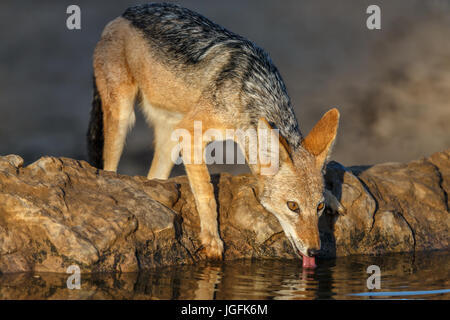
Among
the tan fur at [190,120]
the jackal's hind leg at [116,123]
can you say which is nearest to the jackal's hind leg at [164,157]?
the tan fur at [190,120]

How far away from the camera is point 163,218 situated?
560 cm

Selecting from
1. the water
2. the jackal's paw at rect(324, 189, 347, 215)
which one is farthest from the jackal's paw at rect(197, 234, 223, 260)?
the jackal's paw at rect(324, 189, 347, 215)

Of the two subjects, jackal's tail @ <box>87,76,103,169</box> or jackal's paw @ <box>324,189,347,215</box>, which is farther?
jackal's tail @ <box>87,76,103,169</box>

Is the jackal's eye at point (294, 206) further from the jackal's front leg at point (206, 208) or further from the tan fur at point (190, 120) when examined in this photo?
the jackal's front leg at point (206, 208)

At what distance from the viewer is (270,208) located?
5852 millimetres

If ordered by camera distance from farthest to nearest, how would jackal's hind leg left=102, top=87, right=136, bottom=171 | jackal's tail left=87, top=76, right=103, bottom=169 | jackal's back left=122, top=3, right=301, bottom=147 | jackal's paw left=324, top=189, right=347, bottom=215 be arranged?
jackal's tail left=87, top=76, right=103, bottom=169, jackal's hind leg left=102, top=87, right=136, bottom=171, jackal's paw left=324, top=189, right=347, bottom=215, jackal's back left=122, top=3, right=301, bottom=147

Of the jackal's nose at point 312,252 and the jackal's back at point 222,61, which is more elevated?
the jackal's back at point 222,61

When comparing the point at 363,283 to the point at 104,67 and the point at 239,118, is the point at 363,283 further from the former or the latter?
the point at 104,67

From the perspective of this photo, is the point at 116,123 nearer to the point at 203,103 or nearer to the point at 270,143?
the point at 203,103

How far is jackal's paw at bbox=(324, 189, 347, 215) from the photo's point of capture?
254 inches

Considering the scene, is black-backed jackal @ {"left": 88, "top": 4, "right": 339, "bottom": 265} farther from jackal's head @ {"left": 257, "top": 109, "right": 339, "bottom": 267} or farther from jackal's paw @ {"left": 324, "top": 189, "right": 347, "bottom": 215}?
jackal's paw @ {"left": 324, "top": 189, "right": 347, "bottom": 215}

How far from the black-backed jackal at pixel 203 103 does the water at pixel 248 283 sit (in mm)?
335

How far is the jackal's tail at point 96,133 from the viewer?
783cm
